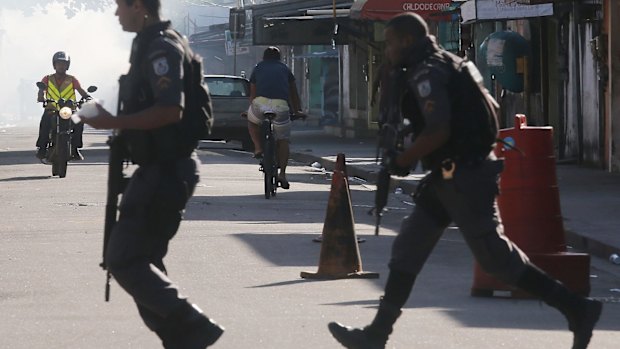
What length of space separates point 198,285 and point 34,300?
1.25 m

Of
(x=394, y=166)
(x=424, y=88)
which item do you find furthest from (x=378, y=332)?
(x=424, y=88)

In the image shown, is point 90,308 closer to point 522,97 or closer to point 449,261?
point 449,261

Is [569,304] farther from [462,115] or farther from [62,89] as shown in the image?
[62,89]

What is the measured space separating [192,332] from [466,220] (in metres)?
1.38

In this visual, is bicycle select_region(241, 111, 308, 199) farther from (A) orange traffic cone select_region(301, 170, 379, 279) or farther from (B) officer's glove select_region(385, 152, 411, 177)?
(B) officer's glove select_region(385, 152, 411, 177)

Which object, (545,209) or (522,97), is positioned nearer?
(545,209)

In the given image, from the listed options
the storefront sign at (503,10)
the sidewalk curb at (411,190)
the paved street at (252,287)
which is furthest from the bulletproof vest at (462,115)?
the storefront sign at (503,10)

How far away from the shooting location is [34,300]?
10.9m

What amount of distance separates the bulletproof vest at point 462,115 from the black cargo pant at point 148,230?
118 centimetres

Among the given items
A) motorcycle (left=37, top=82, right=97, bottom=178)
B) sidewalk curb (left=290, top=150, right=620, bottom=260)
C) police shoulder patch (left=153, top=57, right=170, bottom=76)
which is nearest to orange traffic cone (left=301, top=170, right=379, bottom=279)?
sidewalk curb (left=290, top=150, right=620, bottom=260)

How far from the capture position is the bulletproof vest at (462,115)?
7953 millimetres

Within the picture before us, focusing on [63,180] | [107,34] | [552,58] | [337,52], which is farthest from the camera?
[107,34]

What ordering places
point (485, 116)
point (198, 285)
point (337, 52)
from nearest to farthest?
point (485, 116) < point (198, 285) < point (337, 52)

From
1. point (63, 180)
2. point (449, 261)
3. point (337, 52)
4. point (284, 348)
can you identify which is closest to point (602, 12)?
point (63, 180)
